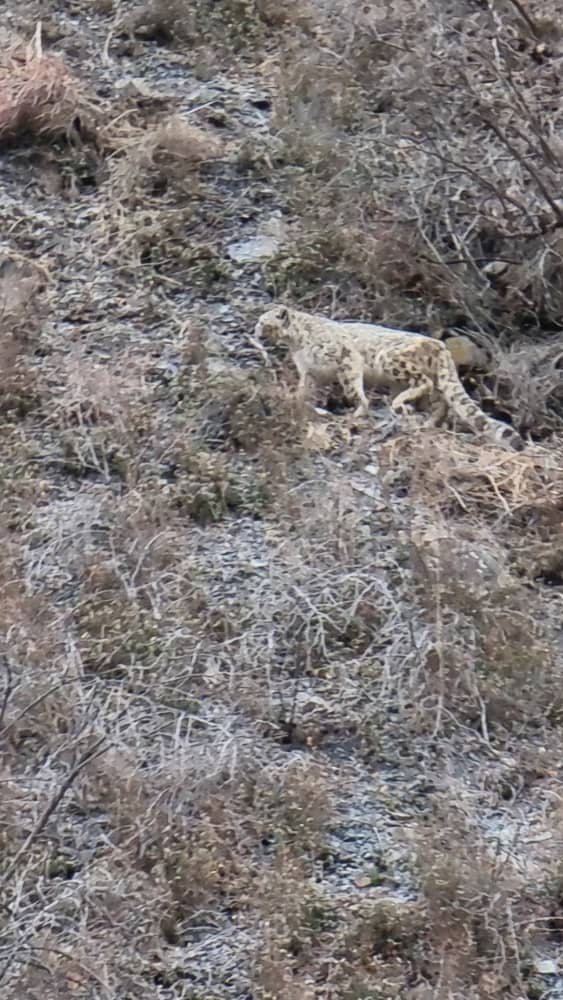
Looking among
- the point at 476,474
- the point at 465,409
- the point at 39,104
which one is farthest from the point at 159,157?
the point at 476,474

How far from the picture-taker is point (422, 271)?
24.4 feet

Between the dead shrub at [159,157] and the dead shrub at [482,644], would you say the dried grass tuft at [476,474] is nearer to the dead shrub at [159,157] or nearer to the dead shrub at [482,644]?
the dead shrub at [482,644]

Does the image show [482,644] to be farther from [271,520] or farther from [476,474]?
[271,520]

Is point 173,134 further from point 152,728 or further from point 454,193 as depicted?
point 152,728

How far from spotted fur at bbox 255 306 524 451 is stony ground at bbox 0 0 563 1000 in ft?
0.38

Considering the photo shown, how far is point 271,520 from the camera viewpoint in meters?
6.28

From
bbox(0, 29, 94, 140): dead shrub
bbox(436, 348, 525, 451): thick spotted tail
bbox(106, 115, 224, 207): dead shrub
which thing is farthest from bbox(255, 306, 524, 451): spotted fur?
bbox(0, 29, 94, 140): dead shrub

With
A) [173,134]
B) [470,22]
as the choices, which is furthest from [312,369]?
[470,22]

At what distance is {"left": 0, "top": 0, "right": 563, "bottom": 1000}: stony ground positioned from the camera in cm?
469

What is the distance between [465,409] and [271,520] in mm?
987

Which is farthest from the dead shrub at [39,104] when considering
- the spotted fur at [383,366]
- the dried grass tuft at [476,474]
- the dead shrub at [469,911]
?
the dead shrub at [469,911]

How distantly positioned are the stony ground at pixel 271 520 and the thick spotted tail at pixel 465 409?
0.39 feet

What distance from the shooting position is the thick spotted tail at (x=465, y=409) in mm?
6605

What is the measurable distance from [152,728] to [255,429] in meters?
1.69
